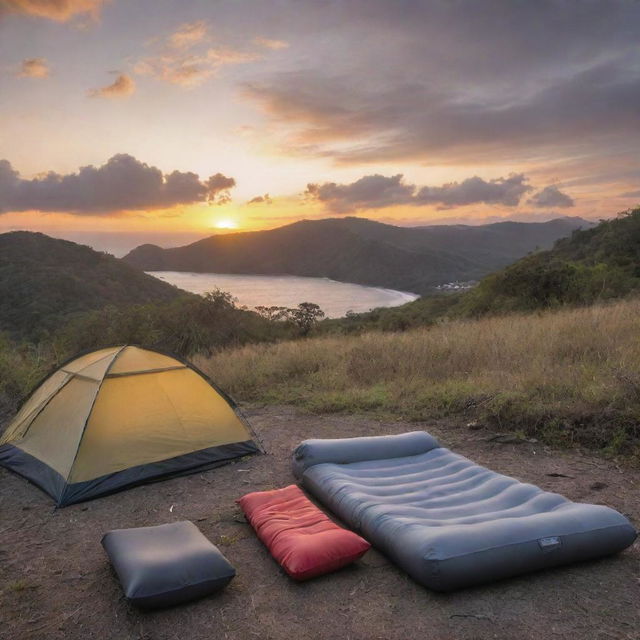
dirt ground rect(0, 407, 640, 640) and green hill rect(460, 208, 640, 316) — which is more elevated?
green hill rect(460, 208, 640, 316)

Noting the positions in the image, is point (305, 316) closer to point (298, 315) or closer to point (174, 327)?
point (298, 315)

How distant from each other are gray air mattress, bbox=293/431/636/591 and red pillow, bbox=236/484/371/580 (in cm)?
26

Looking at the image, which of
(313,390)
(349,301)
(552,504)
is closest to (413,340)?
(313,390)

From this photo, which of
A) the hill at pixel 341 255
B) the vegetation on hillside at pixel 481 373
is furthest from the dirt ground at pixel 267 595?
the hill at pixel 341 255

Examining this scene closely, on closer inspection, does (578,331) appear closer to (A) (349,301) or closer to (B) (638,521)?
(B) (638,521)

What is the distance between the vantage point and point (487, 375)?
7.95 metres

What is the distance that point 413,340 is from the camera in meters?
10.3

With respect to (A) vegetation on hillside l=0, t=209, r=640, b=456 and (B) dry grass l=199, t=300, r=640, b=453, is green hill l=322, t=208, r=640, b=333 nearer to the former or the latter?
(A) vegetation on hillside l=0, t=209, r=640, b=456

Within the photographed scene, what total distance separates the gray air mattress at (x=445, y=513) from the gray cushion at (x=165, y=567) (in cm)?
117

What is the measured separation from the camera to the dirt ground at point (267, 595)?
9.97 feet

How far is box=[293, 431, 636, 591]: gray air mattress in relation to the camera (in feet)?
11.1

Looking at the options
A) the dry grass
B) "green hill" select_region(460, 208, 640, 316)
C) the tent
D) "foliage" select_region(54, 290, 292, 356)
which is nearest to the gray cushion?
the tent

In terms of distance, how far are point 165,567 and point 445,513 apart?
205 cm

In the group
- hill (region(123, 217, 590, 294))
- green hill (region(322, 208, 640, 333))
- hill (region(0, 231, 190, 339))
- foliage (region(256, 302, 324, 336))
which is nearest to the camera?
green hill (region(322, 208, 640, 333))
